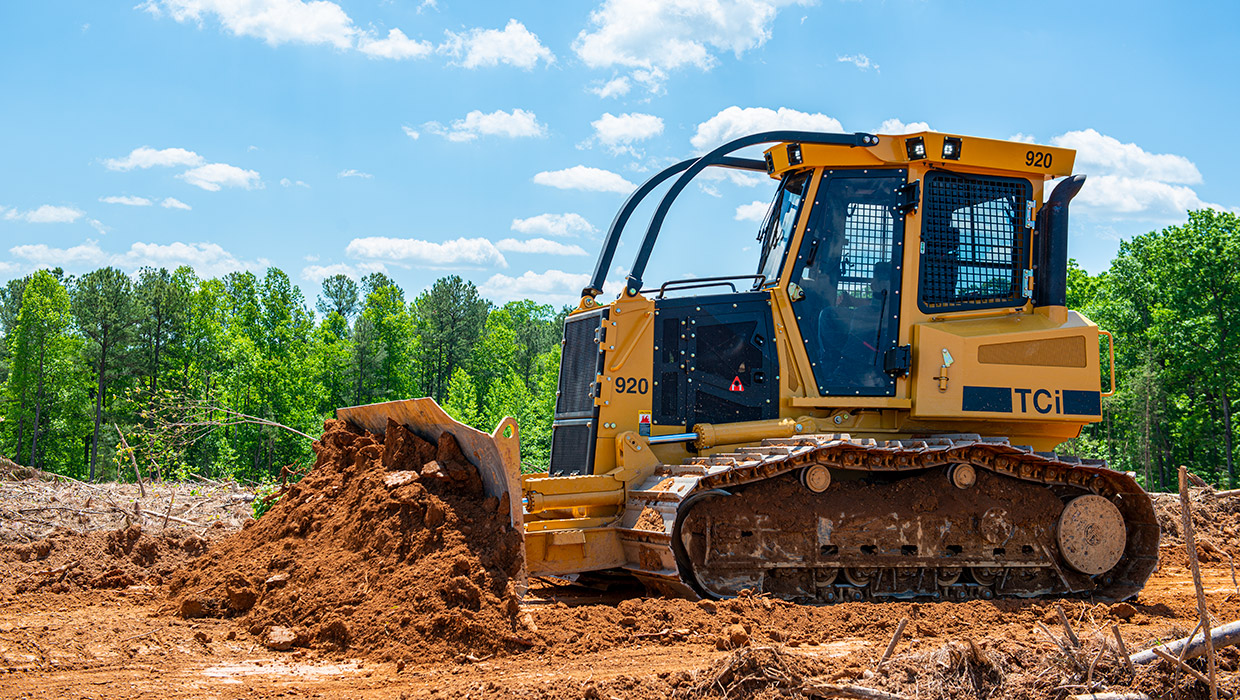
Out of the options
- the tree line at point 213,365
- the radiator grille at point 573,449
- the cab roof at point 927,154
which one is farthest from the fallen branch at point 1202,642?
the tree line at point 213,365

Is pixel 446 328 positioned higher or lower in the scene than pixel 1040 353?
higher

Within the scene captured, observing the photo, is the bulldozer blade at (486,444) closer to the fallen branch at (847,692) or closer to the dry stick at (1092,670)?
the fallen branch at (847,692)

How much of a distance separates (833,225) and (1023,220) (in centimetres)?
188

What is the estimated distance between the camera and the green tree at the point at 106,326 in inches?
1956

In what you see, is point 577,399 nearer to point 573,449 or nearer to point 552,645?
point 573,449

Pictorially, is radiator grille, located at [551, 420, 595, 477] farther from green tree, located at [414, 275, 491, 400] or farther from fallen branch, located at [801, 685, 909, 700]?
green tree, located at [414, 275, 491, 400]

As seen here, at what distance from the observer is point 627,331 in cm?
825

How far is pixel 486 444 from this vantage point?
7016 mm

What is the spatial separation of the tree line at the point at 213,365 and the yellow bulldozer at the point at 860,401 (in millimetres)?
33905

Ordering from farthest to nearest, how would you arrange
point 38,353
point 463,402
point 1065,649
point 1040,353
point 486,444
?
point 38,353 → point 463,402 → point 1040,353 → point 486,444 → point 1065,649

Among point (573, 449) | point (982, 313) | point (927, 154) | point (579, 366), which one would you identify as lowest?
point (573, 449)

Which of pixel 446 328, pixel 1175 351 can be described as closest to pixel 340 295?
pixel 446 328

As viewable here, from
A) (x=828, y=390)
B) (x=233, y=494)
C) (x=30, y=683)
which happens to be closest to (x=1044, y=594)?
(x=828, y=390)

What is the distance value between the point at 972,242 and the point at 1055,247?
31.8 inches
